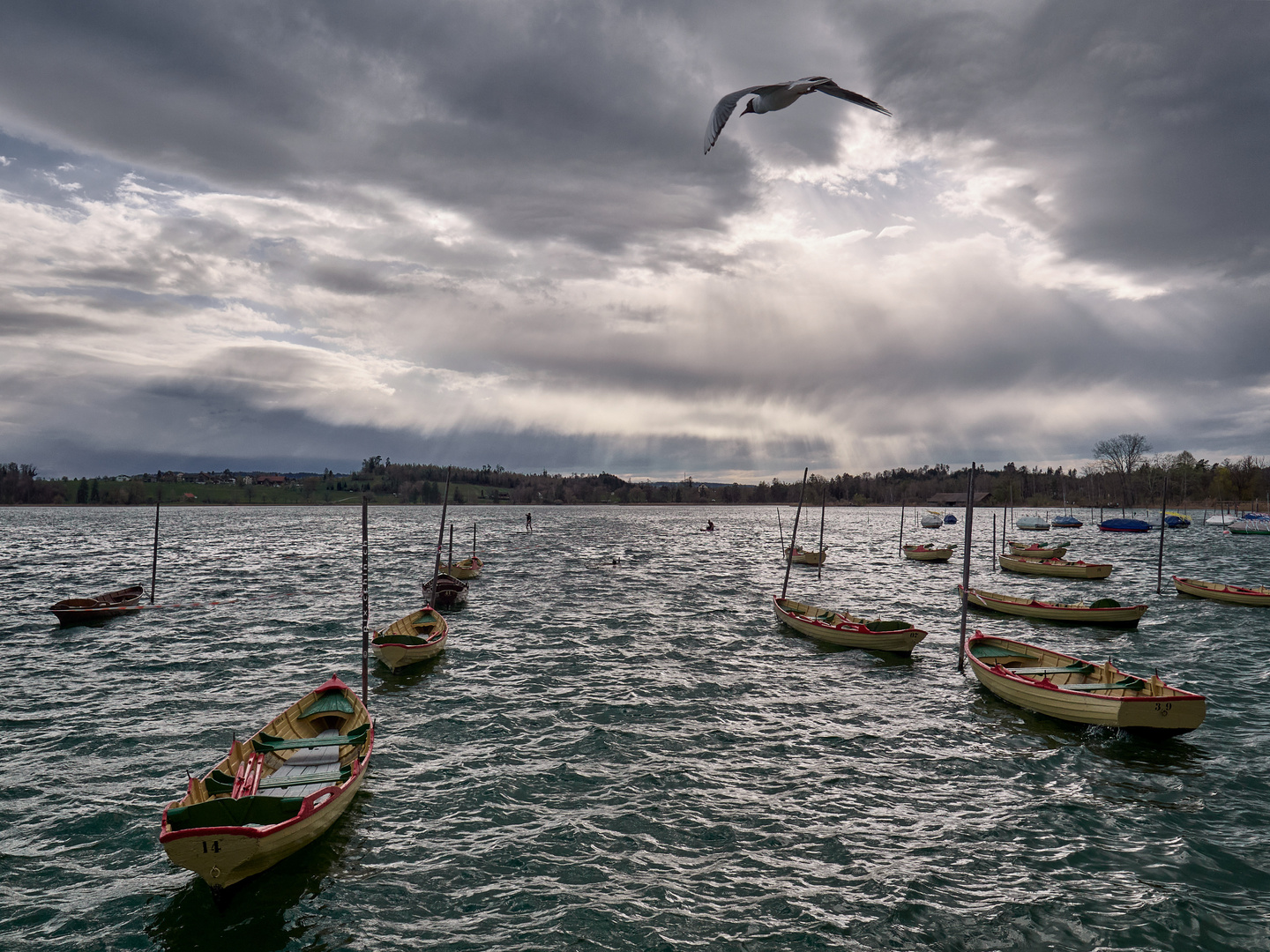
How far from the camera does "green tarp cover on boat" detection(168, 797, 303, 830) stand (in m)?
12.8

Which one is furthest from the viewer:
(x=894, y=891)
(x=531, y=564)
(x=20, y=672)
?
(x=531, y=564)

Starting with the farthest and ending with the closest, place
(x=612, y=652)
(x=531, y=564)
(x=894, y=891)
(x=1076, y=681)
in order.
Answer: (x=531, y=564) < (x=612, y=652) < (x=1076, y=681) < (x=894, y=891)

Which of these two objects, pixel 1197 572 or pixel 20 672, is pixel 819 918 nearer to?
pixel 20 672

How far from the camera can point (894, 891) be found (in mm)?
14109

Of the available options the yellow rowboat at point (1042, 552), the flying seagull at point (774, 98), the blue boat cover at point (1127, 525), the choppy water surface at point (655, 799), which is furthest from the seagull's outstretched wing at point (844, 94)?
the blue boat cover at point (1127, 525)

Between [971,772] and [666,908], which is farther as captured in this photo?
[971,772]

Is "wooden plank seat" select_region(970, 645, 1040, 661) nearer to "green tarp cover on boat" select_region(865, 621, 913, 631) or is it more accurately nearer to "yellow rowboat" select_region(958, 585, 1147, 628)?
"green tarp cover on boat" select_region(865, 621, 913, 631)

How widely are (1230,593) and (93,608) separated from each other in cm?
8696

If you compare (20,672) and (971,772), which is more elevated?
(971,772)

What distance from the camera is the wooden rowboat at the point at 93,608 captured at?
42625 millimetres

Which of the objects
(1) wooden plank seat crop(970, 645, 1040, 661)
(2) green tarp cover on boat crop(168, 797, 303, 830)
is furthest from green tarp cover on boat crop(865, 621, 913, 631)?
(2) green tarp cover on boat crop(168, 797, 303, 830)

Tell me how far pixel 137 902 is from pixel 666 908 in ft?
37.9

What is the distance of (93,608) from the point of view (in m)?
43.8

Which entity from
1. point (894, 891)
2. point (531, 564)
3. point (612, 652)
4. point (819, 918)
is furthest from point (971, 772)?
point (531, 564)
